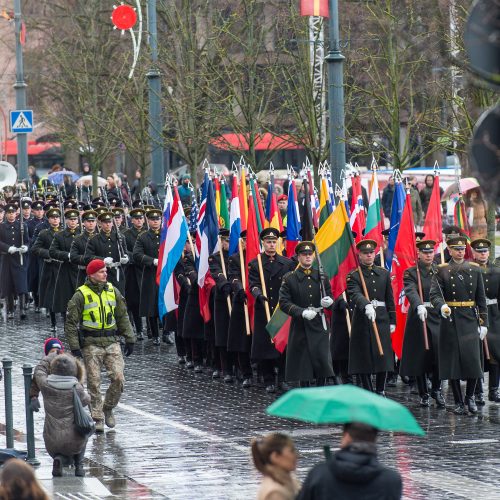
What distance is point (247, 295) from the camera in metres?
17.8

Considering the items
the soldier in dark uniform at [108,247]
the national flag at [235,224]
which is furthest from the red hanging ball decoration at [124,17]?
the national flag at [235,224]

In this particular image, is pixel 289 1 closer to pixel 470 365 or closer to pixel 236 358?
pixel 236 358

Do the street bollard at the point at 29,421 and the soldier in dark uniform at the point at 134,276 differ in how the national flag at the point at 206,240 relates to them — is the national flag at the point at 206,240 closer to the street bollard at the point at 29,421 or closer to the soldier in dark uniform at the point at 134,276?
the soldier in dark uniform at the point at 134,276

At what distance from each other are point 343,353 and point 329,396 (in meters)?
9.97

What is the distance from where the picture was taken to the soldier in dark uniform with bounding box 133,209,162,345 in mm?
21484

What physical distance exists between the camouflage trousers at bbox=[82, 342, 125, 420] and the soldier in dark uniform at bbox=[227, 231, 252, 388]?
10.2 feet

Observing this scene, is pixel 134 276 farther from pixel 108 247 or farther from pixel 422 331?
pixel 422 331

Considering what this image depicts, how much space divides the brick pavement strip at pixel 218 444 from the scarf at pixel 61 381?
2.31ft

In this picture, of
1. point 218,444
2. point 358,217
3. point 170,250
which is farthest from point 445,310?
point 170,250

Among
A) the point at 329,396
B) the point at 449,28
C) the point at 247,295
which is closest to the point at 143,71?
the point at 449,28

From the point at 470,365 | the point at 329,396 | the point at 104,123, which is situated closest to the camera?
the point at 329,396

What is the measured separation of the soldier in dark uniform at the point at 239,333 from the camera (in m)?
17.7

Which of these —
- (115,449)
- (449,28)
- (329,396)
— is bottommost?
(115,449)

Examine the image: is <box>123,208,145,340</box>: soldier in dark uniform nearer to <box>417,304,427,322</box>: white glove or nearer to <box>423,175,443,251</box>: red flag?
<box>423,175,443,251</box>: red flag
